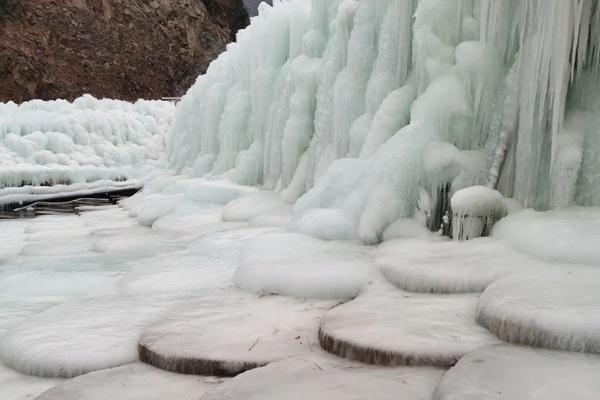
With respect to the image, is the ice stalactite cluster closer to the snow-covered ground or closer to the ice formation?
the ice formation

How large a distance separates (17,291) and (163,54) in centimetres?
3122

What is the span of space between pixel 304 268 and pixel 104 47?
98.3ft

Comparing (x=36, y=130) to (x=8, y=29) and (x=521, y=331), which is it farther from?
(x=8, y=29)

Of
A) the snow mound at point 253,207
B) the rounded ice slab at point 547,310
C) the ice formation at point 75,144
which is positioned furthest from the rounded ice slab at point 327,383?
the ice formation at point 75,144

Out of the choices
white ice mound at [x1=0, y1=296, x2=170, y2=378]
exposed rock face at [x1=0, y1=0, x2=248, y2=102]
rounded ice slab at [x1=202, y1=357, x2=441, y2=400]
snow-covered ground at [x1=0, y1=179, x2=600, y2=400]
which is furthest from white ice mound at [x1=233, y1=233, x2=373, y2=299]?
exposed rock face at [x1=0, y1=0, x2=248, y2=102]

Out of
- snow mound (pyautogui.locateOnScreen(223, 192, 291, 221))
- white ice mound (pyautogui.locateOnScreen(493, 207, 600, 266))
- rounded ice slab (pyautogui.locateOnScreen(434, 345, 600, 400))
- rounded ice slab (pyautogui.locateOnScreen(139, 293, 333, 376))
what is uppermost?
white ice mound (pyautogui.locateOnScreen(493, 207, 600, 266))

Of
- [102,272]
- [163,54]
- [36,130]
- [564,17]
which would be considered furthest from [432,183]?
[163,54]

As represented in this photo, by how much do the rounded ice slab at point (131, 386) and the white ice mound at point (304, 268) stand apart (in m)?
1.05

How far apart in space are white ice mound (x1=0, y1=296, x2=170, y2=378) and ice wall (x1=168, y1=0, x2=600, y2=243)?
1.60 m

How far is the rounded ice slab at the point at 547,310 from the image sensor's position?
2170 mm

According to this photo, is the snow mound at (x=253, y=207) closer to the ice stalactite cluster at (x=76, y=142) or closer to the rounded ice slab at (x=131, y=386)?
the rounded ice slab at (x=131, y=386)

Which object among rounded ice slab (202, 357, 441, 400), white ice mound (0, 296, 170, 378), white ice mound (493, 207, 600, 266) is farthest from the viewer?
white ice mound (493, 207, 600, 266)

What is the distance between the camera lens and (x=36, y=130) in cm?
1288

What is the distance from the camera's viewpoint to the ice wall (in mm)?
3701
